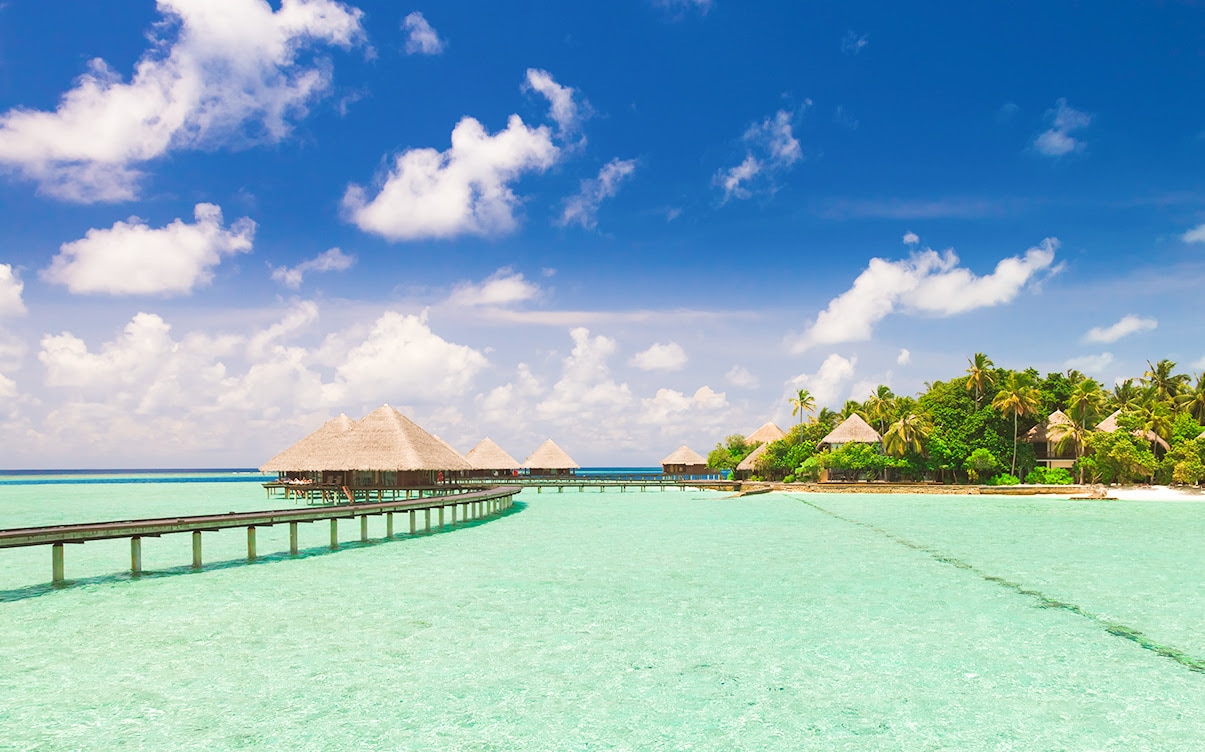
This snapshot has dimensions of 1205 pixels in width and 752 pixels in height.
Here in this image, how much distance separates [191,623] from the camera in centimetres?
1199

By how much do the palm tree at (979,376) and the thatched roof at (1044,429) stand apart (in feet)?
13.6

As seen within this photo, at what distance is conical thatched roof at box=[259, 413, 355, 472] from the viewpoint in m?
38.8

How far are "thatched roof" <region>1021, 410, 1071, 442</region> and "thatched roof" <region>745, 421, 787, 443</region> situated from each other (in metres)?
19.5

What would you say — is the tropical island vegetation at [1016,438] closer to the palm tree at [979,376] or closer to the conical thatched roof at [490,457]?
the palm tree at [979,376]

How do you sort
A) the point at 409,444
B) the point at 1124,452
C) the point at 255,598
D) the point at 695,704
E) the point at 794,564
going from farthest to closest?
the point at 1124,452
the point at 409,444
the point at 794,564
the point at 255,598
the point at 695,704

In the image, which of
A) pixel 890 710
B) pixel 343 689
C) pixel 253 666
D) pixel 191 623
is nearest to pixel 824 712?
pixel 890 710

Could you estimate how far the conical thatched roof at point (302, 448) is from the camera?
38.8 m

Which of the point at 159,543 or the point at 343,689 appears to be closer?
the point at 343,689

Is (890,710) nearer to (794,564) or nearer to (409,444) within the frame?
(794,564)

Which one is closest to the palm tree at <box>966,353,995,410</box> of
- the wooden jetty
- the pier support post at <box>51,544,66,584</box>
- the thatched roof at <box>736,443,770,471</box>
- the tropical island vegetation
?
the tropical island vegetation

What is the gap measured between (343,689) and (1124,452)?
48700 millimetres

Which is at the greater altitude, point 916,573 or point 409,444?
point 409,444

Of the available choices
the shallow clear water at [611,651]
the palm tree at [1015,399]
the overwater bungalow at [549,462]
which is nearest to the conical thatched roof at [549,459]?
the overwater bungalow at [549,462]

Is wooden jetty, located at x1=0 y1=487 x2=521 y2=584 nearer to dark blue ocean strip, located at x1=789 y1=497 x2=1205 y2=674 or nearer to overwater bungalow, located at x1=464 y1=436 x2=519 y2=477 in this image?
dark blue ocean strip, located at x1=789 y1=497 x2=1205 y2=674
